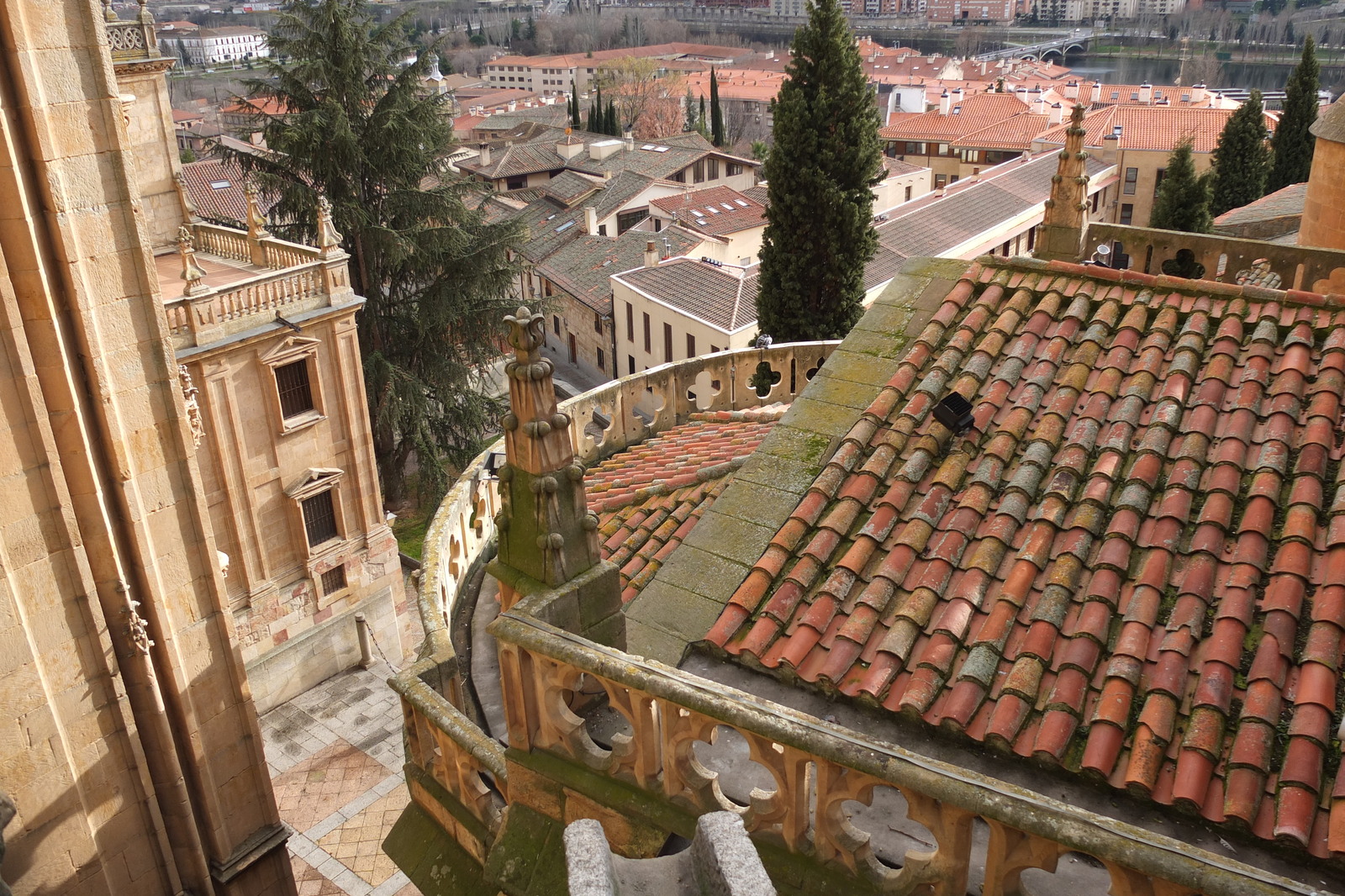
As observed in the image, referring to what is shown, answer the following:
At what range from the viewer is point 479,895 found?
661 cm

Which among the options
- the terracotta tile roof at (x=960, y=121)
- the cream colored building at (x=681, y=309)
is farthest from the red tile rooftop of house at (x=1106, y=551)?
the terracotta tile roof at (x=960, y=121)

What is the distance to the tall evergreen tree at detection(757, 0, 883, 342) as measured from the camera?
2745 centimetres

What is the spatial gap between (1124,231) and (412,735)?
947 centimetres

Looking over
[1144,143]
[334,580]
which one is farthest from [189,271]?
[1144,143]

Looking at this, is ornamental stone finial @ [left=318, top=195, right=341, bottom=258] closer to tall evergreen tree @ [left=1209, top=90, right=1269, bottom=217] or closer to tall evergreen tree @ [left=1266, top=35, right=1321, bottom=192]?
tall evergreen tree @ [left=1209, top=90, right=1269, bottom=217]

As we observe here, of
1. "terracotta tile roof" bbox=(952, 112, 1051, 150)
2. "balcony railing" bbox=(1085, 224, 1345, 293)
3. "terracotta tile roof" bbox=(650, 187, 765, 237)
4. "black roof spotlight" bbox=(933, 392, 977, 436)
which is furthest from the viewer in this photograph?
"terracotta tile roof" bbox=(952, 112, 1051, 150)

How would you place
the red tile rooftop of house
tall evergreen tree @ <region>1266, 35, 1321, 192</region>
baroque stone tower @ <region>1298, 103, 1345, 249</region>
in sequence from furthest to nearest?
1. tall evergreen tree @ <region>1266, 35, 1321, 192</region>
2. baroque stone tower @ <region>1298, 103, 1345, 249</region>
3. the red tile rooftop of house

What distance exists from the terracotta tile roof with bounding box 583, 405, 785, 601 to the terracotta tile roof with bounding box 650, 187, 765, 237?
119 ft

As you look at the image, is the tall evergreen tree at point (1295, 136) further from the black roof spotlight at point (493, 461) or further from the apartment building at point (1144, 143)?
the black roof spotlight at point (493, 461)

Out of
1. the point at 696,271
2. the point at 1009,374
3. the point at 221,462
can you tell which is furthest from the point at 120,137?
the point at 696,271

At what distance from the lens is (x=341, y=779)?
2189cm

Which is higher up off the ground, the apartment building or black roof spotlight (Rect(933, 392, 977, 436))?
black roof spotlight (Rect(933, 392, 977, 436))

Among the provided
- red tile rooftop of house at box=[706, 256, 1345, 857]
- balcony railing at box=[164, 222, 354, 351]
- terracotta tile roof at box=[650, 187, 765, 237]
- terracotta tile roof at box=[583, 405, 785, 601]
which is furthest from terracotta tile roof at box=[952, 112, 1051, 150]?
red tile rooftop of house at box=[706, 256, 1345, 857]

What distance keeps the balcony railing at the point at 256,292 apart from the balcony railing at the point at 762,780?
1577 centimetres
